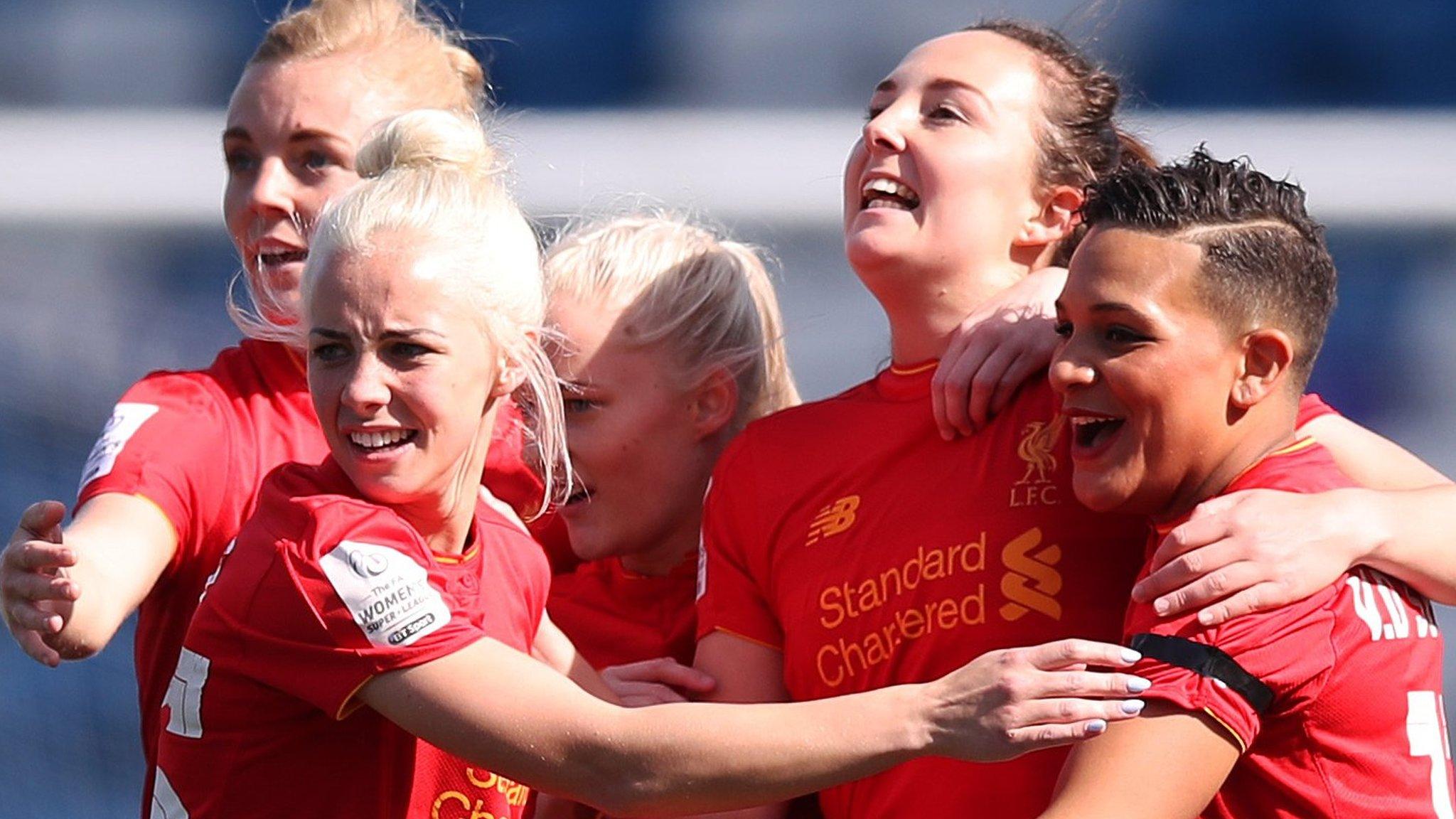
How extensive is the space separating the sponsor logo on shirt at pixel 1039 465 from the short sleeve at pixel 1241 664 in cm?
28

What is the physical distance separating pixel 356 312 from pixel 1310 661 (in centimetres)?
97

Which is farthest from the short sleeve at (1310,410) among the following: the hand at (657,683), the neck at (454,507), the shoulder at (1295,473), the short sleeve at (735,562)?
the neck at (454,507)

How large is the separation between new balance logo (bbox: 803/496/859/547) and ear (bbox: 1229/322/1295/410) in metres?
0.49

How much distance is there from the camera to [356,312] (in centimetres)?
184

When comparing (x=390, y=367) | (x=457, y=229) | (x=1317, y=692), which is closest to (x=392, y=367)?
(x=390, y=367)

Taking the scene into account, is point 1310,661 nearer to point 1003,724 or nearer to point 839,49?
point 1003,724

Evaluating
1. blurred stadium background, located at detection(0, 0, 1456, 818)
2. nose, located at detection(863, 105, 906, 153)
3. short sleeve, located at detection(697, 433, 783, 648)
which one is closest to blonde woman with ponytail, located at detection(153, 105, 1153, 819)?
short sleeve, located at detection(697, 433, 783, 648)

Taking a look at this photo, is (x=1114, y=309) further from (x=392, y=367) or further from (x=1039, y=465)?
(x=392, y=367)

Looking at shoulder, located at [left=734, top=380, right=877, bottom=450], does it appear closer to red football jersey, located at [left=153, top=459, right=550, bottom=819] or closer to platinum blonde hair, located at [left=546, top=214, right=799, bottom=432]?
platinum blonde hair, located at [left=546, top=214, right=799, bottom=432]

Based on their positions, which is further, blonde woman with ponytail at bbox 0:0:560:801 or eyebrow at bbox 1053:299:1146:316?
blonde woman with ponytail at bbox 0:0:560:801

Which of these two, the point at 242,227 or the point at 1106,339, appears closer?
the point at 1106,339

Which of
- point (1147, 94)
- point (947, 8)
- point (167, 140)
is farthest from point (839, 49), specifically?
point (167, 140)

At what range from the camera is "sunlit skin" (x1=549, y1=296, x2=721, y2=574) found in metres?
2.48

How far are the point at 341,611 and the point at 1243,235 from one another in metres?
0.96
